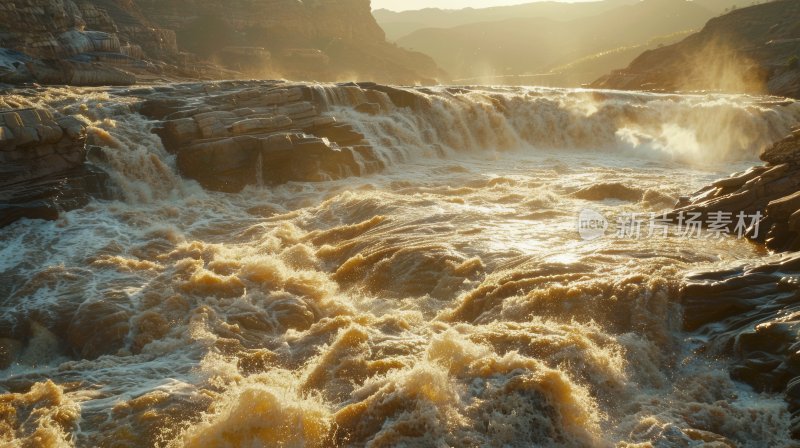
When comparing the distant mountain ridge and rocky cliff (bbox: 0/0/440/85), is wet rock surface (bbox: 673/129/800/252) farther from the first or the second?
the distant mountain ridge

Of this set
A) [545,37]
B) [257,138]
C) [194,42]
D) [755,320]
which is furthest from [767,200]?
[545,37]

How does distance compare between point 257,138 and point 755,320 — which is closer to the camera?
point 755,320

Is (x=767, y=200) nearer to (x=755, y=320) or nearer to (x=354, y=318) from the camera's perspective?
(x=755, y=320)

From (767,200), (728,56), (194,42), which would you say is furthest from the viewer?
(194,42)

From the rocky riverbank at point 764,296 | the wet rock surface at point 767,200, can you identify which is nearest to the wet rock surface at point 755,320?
the rocky riverbank at point 764,296

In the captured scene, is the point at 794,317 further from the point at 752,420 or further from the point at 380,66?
the point at 380,66
